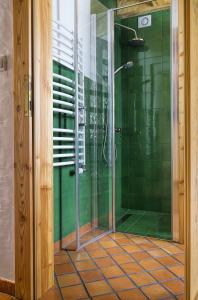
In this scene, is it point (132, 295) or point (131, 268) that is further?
point (131, 268)

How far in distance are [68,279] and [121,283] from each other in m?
0.33

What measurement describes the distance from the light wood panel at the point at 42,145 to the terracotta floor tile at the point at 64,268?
0.23m

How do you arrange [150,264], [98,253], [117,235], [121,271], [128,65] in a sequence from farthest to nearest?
[128,65] → [117,235] → [98,253] → [150,264] → [121,271]

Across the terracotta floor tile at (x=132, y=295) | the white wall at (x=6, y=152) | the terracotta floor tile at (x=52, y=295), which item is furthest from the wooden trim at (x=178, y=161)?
the white wall at (x=6, y=152)

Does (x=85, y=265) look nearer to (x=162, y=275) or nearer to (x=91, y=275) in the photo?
(x=91, y=275)

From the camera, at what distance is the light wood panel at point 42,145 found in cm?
150

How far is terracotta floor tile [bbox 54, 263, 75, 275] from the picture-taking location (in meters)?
1.94

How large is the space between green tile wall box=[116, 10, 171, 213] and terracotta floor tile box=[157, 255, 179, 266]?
2.46 ft

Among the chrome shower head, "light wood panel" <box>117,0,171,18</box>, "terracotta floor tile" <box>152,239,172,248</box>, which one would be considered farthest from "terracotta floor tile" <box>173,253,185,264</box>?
"light wood panel" <box>117,0,171,18</box>

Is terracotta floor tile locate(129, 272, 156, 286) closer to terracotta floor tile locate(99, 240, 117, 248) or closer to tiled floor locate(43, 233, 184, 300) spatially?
tiled floor locate(43, 233, 184, 300)

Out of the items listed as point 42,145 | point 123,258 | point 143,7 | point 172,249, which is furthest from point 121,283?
point 143,7

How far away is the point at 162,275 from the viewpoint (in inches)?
73.4

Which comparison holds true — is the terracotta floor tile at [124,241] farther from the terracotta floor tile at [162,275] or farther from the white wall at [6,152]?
the white wall at [6,152]

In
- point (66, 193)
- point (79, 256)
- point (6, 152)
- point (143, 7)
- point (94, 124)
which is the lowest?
point (79, 256)
